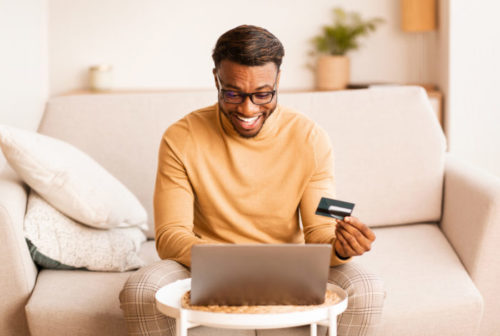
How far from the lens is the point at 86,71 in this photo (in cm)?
391

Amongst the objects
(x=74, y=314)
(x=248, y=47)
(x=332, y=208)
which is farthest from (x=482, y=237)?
(x=74, y=314)

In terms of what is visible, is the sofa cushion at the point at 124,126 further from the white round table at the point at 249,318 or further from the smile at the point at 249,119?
the white round table at the point at 249,318

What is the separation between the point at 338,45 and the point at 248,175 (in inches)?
94.9

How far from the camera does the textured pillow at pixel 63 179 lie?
6.00 ft

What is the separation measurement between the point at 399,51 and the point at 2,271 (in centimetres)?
298

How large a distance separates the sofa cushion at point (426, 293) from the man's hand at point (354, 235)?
0.44 m

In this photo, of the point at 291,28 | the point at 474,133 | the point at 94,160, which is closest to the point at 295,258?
the point at 94,160

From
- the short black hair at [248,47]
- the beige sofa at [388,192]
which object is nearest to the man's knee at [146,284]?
the beige sofa at [388,192]

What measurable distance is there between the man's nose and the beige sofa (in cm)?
65

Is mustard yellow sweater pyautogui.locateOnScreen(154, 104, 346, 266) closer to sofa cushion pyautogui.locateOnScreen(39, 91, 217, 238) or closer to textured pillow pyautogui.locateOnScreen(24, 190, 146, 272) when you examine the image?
textured pillow pyautogui.locateOnScreen(24, 190, 146, 272)

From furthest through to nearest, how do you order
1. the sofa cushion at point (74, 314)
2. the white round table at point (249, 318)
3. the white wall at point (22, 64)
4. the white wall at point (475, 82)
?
the white wall at point (475, 82) → the white wall at point (22, 64) → the sofa cushion at point (74, 314) → the white round table at point (249, 318)

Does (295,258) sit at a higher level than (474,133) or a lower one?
higher

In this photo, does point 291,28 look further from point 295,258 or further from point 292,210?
point 295,258

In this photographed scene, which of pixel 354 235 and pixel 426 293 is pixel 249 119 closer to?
pixel 354 235
